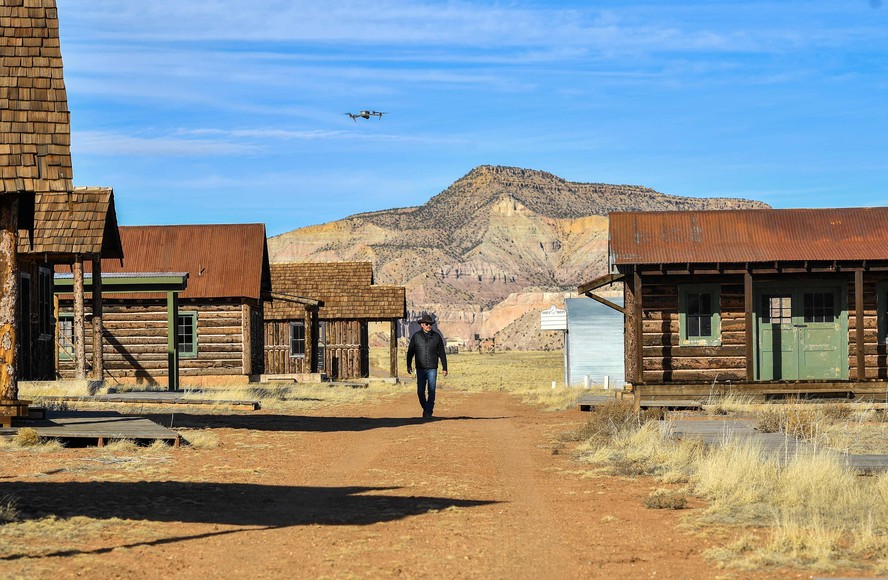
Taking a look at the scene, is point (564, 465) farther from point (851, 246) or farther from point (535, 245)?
point (535, 245)

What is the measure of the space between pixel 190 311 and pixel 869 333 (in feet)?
64.3

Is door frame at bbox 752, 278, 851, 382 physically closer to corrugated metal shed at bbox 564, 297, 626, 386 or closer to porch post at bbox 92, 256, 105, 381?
corrugated metal shed at bbox 564, 297, 626, 386

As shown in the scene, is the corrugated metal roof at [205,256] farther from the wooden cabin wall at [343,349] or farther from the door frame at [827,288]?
the door frame at [827,288]

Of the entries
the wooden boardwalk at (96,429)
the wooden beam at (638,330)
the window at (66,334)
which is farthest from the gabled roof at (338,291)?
the wooden boardwalk at (96,429)

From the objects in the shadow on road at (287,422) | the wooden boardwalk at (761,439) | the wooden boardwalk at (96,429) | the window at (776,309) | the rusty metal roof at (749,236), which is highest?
the rusty metal roof at (749,236)

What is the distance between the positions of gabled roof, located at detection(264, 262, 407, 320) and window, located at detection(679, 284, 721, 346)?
1565cm

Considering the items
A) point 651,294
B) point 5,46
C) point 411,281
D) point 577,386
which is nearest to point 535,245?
point 411,281

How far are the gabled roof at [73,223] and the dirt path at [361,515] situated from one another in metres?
9.73

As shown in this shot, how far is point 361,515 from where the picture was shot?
9.52 m

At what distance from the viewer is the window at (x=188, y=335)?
3456cm

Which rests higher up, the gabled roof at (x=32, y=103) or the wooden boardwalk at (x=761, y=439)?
the gabled roof at (x=32, y=103)

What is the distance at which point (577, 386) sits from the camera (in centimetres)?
3506

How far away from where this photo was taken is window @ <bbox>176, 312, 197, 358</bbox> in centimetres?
3456

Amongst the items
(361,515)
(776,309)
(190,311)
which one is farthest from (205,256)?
(361,515)
